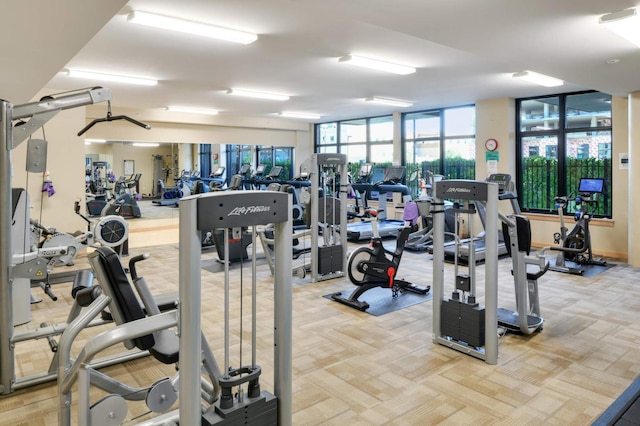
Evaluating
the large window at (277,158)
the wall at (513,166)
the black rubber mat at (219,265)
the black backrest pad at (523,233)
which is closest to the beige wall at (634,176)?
the wall at (513,166)

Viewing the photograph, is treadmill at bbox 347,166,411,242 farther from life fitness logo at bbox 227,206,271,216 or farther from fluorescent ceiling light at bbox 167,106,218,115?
life fitness logo at bbox 227,206,271,216

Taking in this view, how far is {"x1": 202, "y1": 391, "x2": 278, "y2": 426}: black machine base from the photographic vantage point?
156cm

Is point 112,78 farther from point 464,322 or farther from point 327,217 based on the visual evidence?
point 464,322

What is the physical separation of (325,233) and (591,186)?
3.95 meters

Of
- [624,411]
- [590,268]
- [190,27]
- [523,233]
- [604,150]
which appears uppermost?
[190,27]

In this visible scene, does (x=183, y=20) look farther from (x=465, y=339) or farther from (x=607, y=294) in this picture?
(x=607, y=294)

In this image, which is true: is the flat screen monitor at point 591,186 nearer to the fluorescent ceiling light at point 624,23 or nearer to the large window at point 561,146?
the large window at point 561,146

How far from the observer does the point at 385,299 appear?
4.77 meters

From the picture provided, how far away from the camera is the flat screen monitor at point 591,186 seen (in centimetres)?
629

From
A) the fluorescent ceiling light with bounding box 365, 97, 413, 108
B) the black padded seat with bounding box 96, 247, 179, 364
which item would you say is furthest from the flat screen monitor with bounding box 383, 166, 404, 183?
the black padded seat with bounding box 96, 247, 179, 364

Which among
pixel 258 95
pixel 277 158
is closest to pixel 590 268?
pixel 258 95

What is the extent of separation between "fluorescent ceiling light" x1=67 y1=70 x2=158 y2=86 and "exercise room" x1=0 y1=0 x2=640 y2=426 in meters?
0.04

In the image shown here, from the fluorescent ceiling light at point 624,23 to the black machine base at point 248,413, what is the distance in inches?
133

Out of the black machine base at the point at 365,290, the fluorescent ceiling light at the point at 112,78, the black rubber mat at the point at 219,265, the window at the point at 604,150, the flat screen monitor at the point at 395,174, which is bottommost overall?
the black machine base at the point at 365,290
